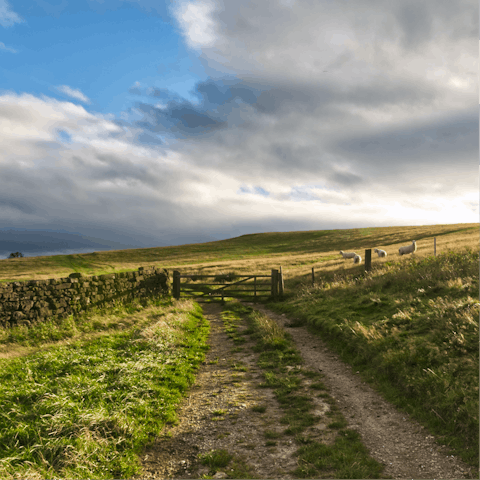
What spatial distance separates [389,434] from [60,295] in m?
14.3

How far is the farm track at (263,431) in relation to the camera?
5332 millimetres

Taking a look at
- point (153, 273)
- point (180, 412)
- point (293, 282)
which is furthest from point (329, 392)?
point (293, 282)

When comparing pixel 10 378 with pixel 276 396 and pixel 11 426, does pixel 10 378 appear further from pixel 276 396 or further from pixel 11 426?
pixel 276 396

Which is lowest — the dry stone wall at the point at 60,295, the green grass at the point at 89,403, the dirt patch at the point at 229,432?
the dirt patch at the point at 229,432

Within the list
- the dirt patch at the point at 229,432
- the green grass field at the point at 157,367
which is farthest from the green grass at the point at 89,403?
the dirt patch at the point at 229,432

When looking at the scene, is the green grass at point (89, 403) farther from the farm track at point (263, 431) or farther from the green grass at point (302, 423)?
the green grass at point (302, 423)

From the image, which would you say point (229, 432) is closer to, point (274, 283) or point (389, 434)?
point (389, 434)

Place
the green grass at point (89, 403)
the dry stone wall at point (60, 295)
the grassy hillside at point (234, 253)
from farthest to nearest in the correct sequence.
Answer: the grassy hillside at point (234, 253), the dry stone wall at point (60, 295), the green grass at point (89, 403)

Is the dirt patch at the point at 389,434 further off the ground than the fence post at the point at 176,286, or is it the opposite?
the fence post at the point at 176,286

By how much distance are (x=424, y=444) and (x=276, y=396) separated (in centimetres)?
322

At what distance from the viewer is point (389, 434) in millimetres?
6223

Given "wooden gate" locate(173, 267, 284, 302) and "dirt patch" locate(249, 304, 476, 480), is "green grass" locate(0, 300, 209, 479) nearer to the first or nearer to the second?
"dirt patch" locate(249, 304, 476, 480)

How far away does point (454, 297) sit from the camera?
12.0 m

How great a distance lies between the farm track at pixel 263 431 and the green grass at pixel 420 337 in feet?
1.35
